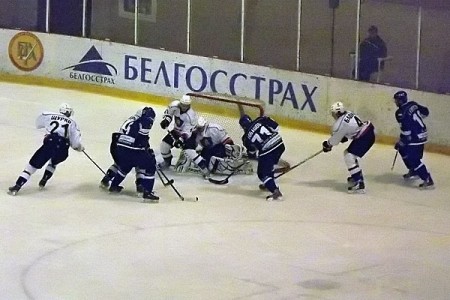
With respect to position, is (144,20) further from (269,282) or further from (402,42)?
(269,282)

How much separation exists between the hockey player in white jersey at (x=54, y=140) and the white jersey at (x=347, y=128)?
238 cm

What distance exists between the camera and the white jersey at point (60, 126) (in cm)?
1097

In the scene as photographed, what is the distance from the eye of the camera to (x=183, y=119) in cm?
1196

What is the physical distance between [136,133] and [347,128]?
206 centimetres

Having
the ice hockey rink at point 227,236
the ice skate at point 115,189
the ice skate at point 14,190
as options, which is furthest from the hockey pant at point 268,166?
A: the ice skate at point 14,190

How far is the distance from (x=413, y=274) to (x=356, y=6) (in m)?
6.29

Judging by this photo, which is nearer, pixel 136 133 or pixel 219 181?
pixel 136 133

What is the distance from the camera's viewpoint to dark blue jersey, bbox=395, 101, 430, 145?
1190 cm

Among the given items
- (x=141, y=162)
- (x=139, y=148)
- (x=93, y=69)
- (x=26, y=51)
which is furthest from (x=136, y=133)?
(x=26, y=51)

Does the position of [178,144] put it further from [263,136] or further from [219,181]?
[263,136]

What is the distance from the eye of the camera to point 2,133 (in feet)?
45.6

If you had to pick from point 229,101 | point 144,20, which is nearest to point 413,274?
point 229,101

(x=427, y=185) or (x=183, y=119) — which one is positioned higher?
(x=183, y=119)

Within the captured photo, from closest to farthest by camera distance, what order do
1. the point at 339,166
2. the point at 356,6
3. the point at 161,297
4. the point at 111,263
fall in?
the point at 161,297 → the point at 111,263 → the point at 339,166 → the point at 356,6
